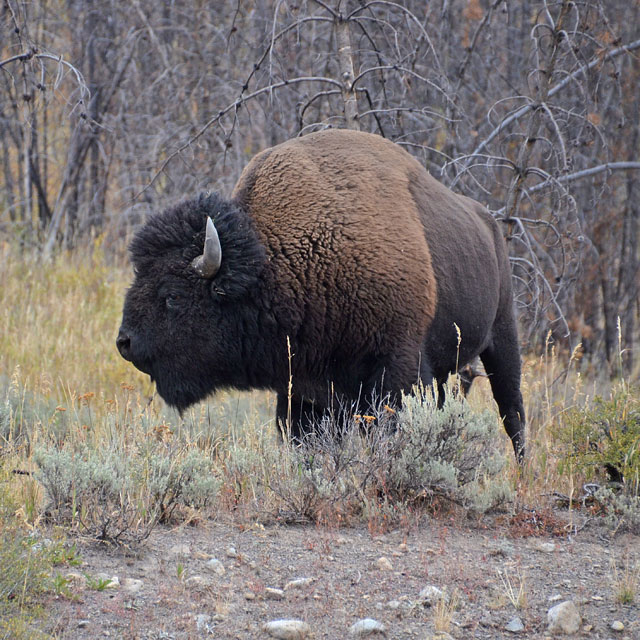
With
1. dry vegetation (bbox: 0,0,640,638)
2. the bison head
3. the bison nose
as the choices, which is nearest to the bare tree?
dry vegetation (bbox: 0,0,640,638)

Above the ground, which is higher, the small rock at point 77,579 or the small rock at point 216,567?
the small rock at point 77,579

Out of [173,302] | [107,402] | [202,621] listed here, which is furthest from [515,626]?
[107,402]

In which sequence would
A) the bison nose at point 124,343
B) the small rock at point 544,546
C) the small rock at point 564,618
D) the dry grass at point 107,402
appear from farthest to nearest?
the bison nose at point 124,343 → the dry grass at point 107,402 → the small rock at point 544,546 → the small rock at point 564,618

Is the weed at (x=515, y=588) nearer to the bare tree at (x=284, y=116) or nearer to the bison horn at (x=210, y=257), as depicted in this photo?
the bison horn at (x=210, y=257)

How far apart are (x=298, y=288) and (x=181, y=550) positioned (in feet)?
6.31

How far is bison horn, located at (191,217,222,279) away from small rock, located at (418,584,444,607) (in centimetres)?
237

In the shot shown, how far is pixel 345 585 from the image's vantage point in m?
3.37

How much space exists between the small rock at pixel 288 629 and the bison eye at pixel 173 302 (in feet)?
8.24

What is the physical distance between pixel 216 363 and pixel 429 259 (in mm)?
1462

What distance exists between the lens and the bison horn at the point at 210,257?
490 centimetres

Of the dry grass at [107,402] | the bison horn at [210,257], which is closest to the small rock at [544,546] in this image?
the dry grass at [107,402]

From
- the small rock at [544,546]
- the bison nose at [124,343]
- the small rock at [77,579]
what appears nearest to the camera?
the small rock at [77,579]

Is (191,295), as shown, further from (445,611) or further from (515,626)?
(515,626)

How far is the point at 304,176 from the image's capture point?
5387mm
